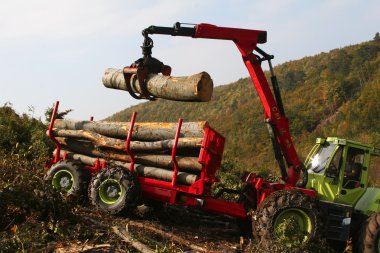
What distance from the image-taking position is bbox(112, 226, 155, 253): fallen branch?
22.0ft

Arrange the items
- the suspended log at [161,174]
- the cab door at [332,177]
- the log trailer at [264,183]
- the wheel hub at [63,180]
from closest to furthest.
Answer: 1. the log trailer at [264,183]
2. the suspended log at [161,174]
3. the cab door at [332,177]
4. the wheel hub at [63,180]

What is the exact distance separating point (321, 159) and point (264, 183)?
1336mm

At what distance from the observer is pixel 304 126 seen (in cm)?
3325

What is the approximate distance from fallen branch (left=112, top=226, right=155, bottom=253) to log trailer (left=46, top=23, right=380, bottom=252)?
44.8 inches

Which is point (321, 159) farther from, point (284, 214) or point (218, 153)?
point (218, 153)

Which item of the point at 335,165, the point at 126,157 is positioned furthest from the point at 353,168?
the point at 126,157

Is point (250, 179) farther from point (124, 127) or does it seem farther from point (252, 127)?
point (252, 127)

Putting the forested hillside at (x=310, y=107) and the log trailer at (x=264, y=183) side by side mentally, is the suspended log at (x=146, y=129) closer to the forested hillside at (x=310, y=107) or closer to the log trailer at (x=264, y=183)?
the log trailer at (x=264, y=183)

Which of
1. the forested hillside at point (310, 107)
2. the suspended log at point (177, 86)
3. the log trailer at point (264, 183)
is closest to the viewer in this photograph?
the log trailer at point (264, 183)

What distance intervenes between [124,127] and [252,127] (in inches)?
1071

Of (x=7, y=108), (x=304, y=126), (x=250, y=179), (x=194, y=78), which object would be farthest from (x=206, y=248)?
(x=304, y=126)

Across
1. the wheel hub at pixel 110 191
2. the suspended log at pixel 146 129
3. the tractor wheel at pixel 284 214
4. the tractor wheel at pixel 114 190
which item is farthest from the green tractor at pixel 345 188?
the wheel hub at pixel 110 191

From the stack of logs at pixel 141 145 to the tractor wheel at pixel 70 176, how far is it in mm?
462

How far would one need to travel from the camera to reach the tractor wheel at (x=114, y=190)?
858 centimetres
